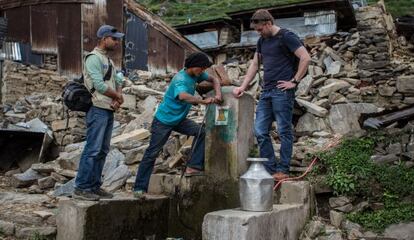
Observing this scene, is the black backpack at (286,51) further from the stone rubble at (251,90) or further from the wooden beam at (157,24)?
the wooden beam at (157,24)

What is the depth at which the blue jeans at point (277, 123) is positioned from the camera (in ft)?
18.3

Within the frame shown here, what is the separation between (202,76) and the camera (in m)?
5.83

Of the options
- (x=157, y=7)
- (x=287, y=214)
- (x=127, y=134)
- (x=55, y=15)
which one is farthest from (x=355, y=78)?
(x=157, y=7)

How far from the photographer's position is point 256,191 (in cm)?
466

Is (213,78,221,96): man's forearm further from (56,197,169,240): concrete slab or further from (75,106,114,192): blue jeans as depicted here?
(56,197,169,240): concrete slab

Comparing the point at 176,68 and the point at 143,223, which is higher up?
the point at 176,68

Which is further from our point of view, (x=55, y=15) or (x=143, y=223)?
(x=55, y=15)

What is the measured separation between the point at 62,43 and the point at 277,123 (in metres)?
12.2

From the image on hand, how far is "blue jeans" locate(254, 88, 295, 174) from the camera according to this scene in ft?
18.3

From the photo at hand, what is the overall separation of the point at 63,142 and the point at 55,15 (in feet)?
22.0

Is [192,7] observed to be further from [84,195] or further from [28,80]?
[84,195]

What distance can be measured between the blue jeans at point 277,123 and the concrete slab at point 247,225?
0.75 metres

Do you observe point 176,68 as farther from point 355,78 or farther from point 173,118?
point 173,118

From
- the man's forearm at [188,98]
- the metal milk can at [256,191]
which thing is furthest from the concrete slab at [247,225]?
the man's forearm at [188,98]
